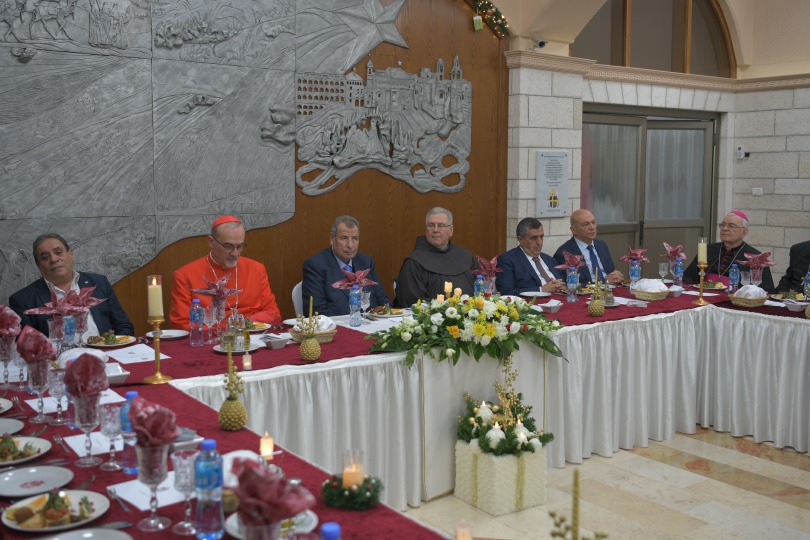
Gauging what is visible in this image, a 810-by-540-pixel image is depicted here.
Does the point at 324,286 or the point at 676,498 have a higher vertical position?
the point at 324,286

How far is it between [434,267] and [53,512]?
4088mm

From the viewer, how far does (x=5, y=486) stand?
220 cm

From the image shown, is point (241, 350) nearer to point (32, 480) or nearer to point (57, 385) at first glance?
point (57, 385)

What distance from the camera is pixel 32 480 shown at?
2.25 meters

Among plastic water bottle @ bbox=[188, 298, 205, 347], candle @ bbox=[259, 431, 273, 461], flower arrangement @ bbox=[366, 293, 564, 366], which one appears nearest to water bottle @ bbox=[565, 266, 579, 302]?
flower arrangement @ bbox=[366, 293, 564, 366]

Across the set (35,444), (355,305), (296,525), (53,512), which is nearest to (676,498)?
(355,305)

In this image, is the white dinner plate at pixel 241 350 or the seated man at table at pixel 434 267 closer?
the white dinner plate at pixel 241 350

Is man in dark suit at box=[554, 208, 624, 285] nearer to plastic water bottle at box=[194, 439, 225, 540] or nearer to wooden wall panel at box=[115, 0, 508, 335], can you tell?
wooden wall panel at box=[115, 0, 508, 335]

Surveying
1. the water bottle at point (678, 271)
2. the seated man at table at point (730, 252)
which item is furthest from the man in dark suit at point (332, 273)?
the seated man at table at point (730, 252)

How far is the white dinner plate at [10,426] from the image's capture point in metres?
2.69

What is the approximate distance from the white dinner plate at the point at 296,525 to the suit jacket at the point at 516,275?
431 centimetres

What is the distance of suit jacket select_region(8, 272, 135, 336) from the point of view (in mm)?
4406

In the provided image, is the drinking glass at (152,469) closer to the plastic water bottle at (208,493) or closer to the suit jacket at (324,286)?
the plastic water bottle at (208,493)

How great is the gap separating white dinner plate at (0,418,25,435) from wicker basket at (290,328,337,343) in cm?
157
